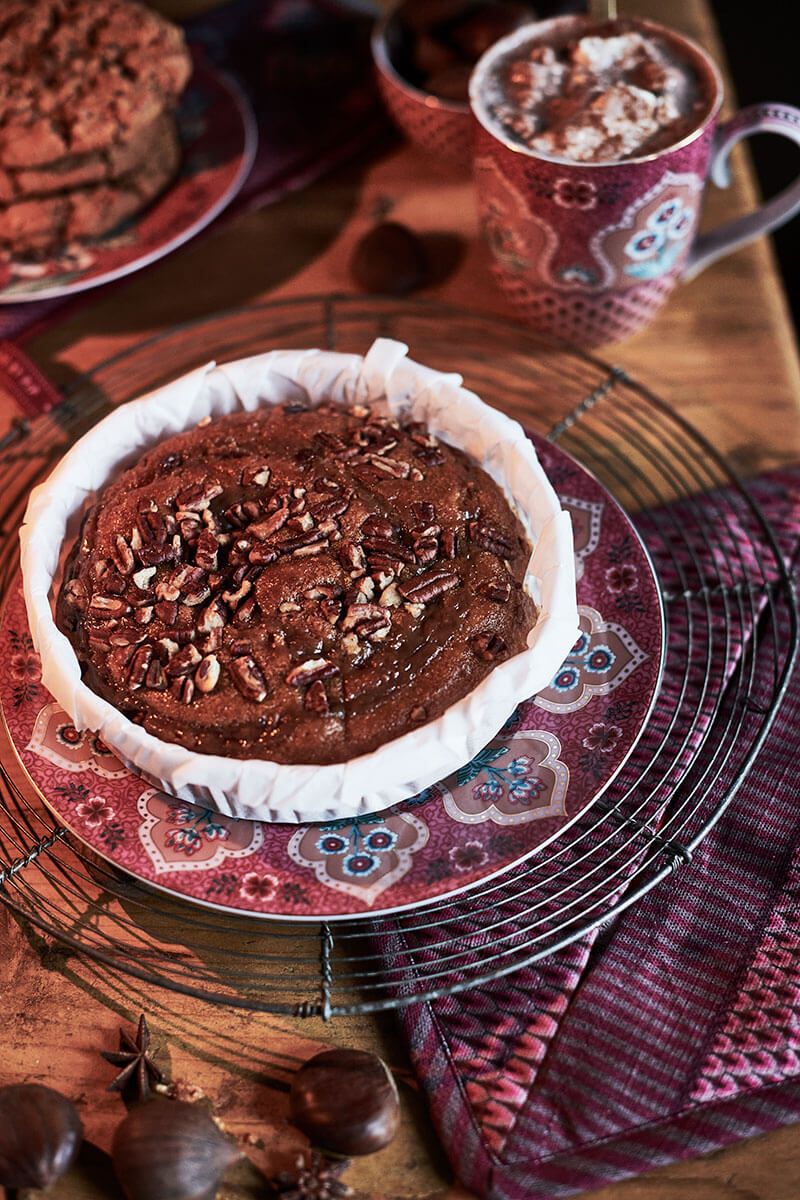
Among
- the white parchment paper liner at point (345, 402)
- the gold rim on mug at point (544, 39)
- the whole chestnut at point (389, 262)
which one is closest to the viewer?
the white parchment paper liner at point (345, 402)

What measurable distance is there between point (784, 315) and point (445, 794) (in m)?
1.21

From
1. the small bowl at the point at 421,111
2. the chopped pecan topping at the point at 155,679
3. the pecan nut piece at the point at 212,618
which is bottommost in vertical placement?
the chopped pecan topping at the point at 155,679

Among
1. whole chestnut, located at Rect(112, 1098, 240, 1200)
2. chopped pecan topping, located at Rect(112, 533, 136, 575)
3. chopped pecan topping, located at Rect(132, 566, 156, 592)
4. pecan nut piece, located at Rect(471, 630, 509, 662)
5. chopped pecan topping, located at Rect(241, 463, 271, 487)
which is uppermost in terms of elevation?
chopped pecan topping, located at Rect(112, 533, 136, 575)

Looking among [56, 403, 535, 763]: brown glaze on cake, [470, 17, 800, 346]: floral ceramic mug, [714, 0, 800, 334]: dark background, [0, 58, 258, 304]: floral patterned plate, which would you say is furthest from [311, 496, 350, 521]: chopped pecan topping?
[714, 0, 800, 334]: dark background

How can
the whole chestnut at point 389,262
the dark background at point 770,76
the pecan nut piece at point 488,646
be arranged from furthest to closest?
the dark background at point 770,76, the whole chestnut at point 389,262, the pecan nut piece at point 488,646

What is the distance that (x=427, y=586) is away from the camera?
1.45m

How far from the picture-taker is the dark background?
10.9 ft

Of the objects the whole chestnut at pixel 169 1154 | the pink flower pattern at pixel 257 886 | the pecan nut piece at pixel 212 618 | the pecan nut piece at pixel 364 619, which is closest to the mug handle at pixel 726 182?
the pecan nut piece at pixel 364 619

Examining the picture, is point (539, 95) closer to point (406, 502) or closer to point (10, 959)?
point (406, 502)

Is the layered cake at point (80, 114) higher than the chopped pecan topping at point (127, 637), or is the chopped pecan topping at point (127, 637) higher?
the layered cake at point (80, 114)

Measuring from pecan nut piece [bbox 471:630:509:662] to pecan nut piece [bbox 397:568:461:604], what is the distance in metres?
0.08

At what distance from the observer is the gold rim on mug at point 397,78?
208 cm

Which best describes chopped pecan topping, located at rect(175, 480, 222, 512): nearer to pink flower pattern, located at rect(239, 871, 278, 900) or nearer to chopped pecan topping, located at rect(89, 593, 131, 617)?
chopped pecan topping, located at rect(89, 593, 131, 617)

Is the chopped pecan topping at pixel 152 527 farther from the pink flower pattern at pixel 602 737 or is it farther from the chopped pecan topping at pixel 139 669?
the pink flower pattern at pixel 602 737
